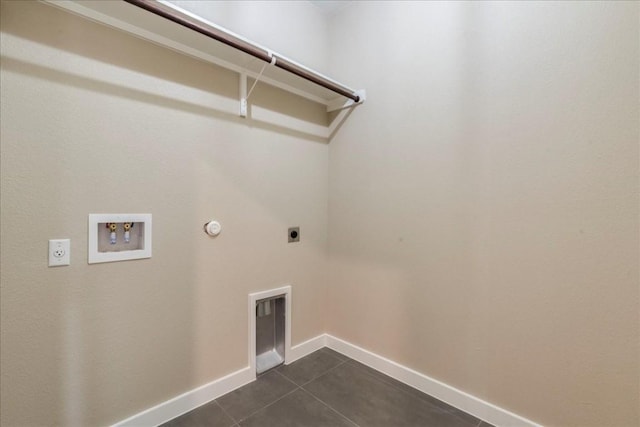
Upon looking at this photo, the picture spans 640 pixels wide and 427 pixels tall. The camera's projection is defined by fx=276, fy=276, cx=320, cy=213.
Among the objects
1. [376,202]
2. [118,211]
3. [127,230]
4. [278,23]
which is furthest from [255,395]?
[278,23]

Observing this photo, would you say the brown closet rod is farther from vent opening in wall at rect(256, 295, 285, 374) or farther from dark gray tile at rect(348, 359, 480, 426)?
dark gray tile at rect(348, 359, 480, 426)

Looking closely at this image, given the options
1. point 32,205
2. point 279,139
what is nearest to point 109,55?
point 32,205

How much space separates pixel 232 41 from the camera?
4.62 ft

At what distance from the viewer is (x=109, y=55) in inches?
52.7

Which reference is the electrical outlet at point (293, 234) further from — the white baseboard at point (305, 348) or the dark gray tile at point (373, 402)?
the dark gray tile at point (373, 402)

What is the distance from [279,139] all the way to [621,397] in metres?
2.25

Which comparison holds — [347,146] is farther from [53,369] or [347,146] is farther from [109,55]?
[53,369]

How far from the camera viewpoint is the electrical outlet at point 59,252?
3.99 feet

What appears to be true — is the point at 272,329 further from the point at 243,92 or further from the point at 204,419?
the point at 243,92

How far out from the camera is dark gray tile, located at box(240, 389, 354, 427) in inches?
59.7

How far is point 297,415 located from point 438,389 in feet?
2.89

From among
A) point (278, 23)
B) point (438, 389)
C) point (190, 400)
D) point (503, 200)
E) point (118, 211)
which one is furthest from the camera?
point (278, 23)

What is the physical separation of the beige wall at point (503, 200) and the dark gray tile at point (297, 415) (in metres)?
0.60

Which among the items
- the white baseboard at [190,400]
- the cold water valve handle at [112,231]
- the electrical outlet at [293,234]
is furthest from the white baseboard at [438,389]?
the cold water valve handle at [112,231]
